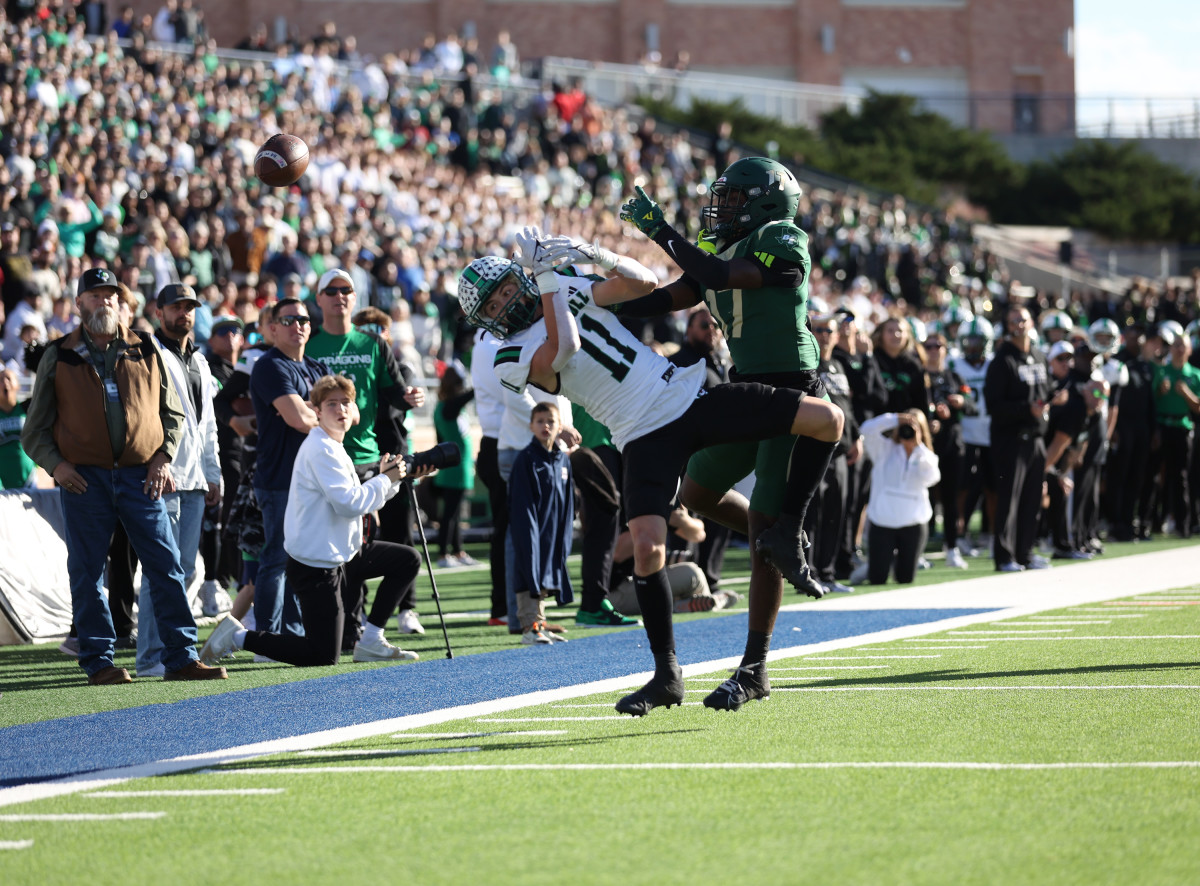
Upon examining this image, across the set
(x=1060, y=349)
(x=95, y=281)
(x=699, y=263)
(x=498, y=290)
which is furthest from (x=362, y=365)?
(x=1060, y=349)

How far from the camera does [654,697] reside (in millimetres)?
6348

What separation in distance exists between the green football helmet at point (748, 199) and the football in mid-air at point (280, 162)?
10.0ft

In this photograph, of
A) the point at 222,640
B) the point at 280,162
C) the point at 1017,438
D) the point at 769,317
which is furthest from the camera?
Result: the point at 1017,438

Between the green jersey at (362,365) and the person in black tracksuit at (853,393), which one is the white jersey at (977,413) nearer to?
the person in black tracksuit at (853,393)

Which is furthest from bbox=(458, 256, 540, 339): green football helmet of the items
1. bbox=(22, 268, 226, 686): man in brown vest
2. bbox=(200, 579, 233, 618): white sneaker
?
bbox=(200, 579, 233, 618): white sneaker

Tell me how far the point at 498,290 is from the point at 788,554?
1551 mm

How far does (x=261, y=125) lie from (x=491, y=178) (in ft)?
19.8

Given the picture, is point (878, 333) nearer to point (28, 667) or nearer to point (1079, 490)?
point (1079, 490)

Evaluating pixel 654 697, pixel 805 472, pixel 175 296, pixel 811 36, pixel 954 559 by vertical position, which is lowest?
pixel 954 559

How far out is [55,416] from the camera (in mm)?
8469

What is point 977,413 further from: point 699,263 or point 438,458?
point 699,263

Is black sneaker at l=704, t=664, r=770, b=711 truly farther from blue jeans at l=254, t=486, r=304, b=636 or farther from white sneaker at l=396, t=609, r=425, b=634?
white sneaker at l=396, t=609, r=425, b=634

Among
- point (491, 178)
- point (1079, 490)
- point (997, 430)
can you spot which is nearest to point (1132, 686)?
point (997, 430)

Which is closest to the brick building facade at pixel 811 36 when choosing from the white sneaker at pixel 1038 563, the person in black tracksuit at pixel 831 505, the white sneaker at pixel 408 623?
the white sneaker at pixel 1038 563
